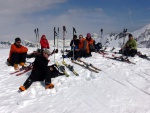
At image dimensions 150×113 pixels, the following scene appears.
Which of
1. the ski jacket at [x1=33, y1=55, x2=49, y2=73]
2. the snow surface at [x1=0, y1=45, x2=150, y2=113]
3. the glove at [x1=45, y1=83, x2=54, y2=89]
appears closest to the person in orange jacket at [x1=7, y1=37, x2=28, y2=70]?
the snow surface at [x1=0, y1=45, x2=150, y2=113]

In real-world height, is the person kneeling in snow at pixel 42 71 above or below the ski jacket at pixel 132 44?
below

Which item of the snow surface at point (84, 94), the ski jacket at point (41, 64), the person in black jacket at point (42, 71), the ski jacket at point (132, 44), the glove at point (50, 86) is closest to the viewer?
the snow surface at point (84, 94)

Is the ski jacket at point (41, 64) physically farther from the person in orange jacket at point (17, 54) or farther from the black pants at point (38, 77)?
the person in orange jacket at point (17, 54)

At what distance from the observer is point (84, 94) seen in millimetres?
7535

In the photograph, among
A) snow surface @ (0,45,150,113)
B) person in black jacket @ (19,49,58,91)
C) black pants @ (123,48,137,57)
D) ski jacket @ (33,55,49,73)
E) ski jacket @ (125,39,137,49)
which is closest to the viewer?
snow surface @ (0,45,150,113)

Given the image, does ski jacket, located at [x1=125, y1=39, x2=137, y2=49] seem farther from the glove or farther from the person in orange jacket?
the glove

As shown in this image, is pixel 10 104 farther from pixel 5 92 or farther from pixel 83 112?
pixel 83 112

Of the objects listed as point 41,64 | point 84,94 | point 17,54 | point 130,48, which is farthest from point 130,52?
point 84,94

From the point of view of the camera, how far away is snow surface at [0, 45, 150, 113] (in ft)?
21.2

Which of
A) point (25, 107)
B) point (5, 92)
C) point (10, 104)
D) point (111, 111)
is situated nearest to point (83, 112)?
point (111, 111)

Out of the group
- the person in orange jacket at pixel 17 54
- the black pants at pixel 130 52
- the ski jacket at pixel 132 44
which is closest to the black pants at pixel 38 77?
the person in orange jacket at pixel 17 54

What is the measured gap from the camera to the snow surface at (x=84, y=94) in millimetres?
6457

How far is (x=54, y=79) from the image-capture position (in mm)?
9172

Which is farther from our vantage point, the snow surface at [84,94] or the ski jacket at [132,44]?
the ski jacket at [132,44]
